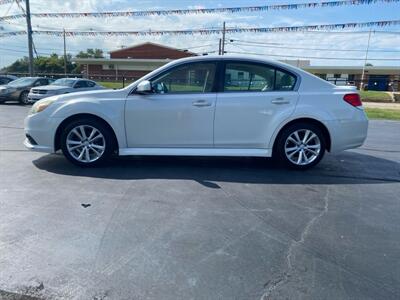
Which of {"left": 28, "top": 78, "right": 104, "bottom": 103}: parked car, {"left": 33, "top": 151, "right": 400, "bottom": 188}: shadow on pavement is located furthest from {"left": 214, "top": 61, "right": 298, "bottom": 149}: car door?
{"left": 28, "top": 78, "right": 104, "bottom": 103}: parked car

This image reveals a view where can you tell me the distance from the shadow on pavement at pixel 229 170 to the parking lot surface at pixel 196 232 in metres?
0.03

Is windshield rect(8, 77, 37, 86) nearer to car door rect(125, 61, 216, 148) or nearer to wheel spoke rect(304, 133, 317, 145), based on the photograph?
car door rect(125, 61, 216, 148)

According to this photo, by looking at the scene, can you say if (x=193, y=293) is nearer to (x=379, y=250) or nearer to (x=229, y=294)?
(x=229, y=294)

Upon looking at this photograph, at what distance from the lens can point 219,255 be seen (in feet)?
8.46

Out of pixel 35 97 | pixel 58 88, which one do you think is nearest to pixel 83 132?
pixel 58 88

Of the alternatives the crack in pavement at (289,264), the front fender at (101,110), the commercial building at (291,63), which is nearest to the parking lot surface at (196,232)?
the crack in pavement at (289,264)

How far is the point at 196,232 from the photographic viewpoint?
9.65ft

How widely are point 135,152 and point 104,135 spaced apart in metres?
0.53

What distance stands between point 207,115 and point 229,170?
93cm

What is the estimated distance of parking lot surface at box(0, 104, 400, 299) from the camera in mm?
2221

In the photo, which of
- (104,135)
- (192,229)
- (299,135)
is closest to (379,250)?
(192,229)

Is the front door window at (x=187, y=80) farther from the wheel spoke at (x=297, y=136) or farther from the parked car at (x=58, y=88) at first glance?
the parked car at (x=58, y=88)

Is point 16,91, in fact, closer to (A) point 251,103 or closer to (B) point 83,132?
(B) point 83,132

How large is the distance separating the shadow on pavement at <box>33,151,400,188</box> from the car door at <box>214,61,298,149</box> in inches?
18.2
